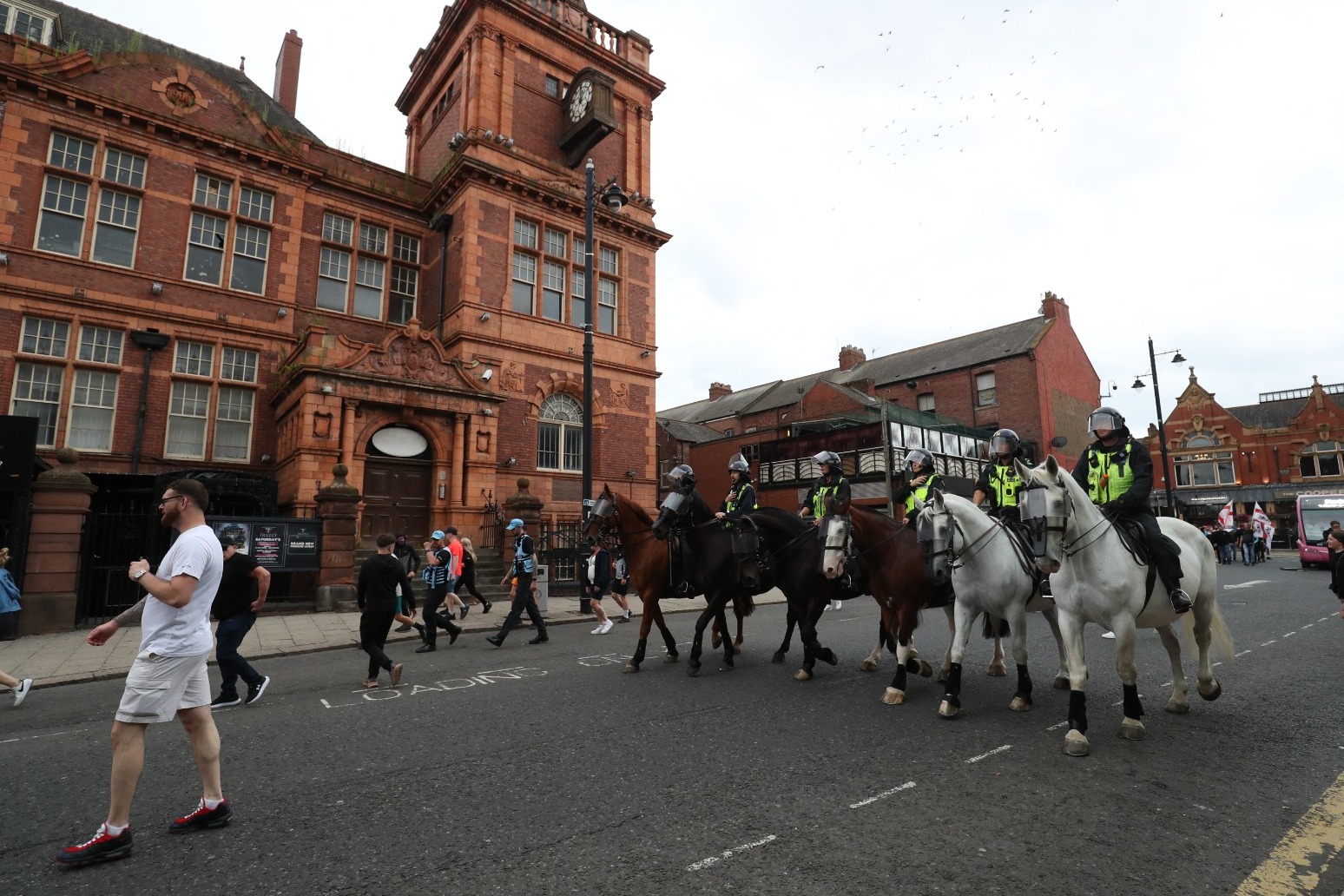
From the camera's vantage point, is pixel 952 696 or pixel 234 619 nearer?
pixel 952 696

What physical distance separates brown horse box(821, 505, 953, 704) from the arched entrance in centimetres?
1344

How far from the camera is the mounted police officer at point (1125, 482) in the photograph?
518 centimetres

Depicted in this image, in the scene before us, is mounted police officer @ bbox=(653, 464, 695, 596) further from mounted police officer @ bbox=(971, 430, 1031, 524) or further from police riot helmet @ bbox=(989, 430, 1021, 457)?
police riot helmet @ bbox=(989, 430, 1021, 457)

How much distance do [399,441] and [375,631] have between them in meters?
10.8

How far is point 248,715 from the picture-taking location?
20.7ft

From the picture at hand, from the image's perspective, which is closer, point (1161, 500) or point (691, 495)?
point (691, 495)

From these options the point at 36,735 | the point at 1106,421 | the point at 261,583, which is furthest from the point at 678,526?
the point at 36,735

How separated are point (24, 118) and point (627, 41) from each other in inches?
761

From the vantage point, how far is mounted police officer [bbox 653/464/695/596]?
7.80 m

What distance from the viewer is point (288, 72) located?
24688mm

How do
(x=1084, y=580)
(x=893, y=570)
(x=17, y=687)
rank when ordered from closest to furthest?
(x=1084, y=580)
(x=893, y=570)
(x=17, y=687)

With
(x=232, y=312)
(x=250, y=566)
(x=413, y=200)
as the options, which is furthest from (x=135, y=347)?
(x=250, y=566)

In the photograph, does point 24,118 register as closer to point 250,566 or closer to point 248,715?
point 250,566

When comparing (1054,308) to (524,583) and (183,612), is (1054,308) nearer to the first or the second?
(524,583)
